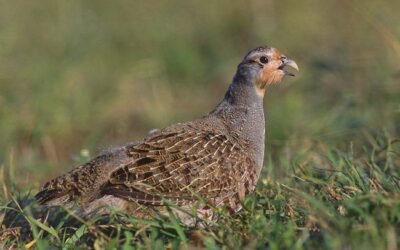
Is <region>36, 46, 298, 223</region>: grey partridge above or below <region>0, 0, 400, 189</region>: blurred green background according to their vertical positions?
above

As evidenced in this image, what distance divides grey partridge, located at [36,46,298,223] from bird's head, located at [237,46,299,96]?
15.4 inches

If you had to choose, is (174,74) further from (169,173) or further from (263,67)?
(169,173)

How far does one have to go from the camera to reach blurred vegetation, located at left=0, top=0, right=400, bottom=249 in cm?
796

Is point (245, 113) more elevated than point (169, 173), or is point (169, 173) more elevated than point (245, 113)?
point (245, 113)

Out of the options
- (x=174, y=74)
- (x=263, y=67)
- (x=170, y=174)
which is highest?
(x=263, y=67)

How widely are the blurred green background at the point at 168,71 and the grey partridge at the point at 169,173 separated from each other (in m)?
0.85

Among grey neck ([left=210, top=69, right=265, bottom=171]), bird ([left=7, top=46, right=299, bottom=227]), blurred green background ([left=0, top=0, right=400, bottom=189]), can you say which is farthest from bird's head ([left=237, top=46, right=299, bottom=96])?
blurred green background ([left=0, top=0, right=400, bottom=189])

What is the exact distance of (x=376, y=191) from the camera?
5.05 meters

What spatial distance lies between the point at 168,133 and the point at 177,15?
7440 mm

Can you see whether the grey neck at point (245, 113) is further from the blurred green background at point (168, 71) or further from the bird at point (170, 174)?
the blurred green background at point (168, 71)

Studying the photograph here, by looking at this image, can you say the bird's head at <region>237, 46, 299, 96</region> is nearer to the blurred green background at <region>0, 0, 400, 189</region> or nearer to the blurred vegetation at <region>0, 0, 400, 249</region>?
the blurred vegetation at <region>0, 0, 400, 249</region>

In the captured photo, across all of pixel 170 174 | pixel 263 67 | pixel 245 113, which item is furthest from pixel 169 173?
pixel 263 67

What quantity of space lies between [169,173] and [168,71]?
19.4 ft

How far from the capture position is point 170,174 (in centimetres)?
566
